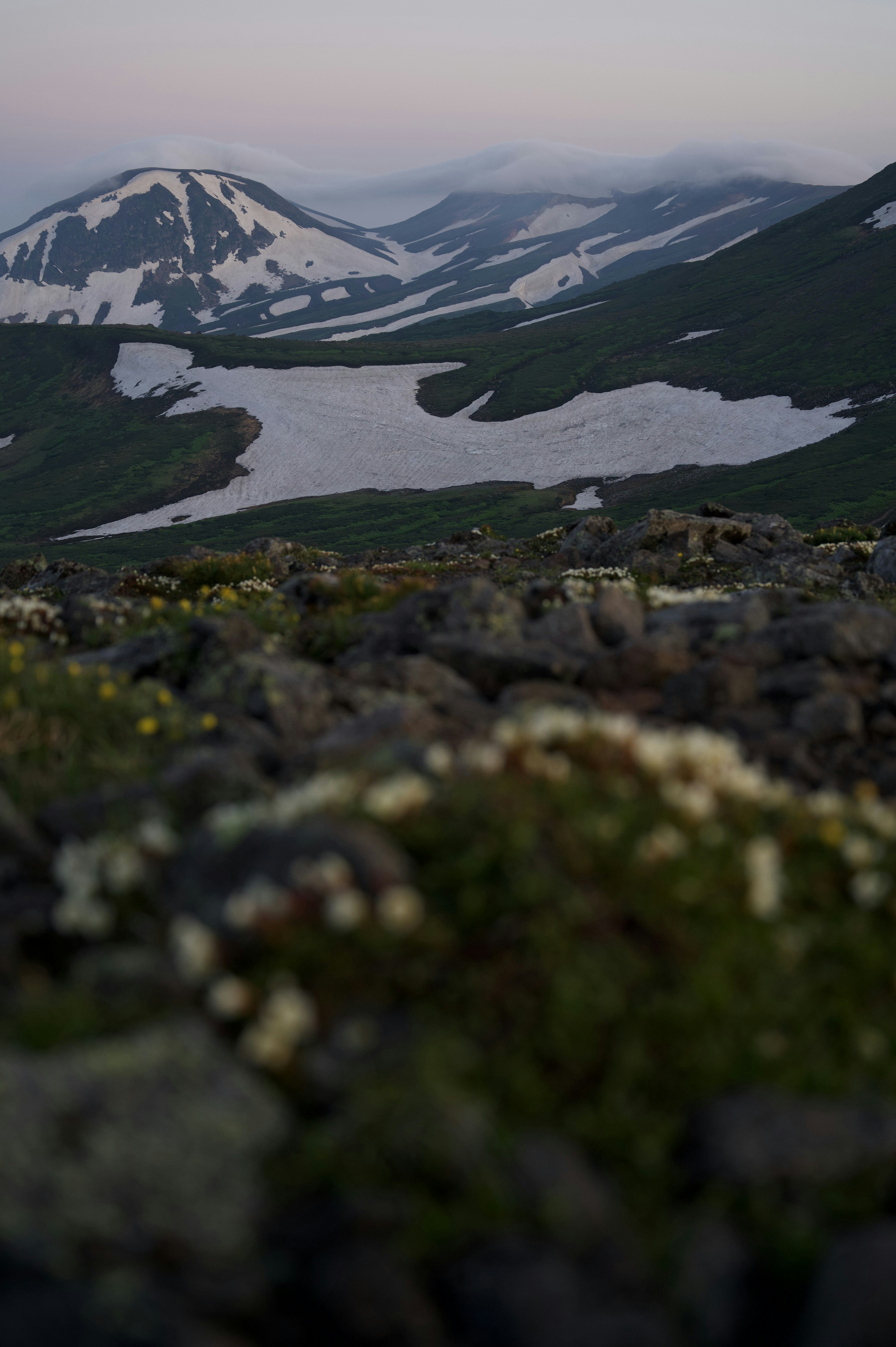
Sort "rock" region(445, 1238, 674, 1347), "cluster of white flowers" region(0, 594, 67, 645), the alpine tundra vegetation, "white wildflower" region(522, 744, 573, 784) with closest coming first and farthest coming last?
"rock" region(445, 1238, 674, 1347) → the alpine tundra vegetation → "white wildflower" region(522, 744, 573, 784) → "cluster of white flowers" region(0, 594, 67, 645)

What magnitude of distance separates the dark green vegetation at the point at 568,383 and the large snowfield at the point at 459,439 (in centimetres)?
363

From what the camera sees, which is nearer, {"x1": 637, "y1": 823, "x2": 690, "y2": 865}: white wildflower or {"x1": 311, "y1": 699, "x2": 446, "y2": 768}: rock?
{"x1": 637, "y1": 823, "x2": 690, "y2": 865}: white wildflower

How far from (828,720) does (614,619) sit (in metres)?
3.16

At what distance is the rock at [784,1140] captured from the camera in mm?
3172

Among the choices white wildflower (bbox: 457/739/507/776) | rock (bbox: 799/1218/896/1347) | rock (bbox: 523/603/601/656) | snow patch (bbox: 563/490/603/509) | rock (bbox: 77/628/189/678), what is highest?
rock (bbox: 77/628/189/678)

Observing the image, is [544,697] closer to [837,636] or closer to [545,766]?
[545,766]

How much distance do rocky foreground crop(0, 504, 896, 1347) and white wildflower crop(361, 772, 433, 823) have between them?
0.03 meters

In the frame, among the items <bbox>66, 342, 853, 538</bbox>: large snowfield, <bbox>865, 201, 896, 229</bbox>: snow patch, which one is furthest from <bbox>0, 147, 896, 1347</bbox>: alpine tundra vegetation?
<bbox>865, 201, 896, 229</bbox>: snow patch

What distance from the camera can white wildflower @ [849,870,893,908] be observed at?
460 cm

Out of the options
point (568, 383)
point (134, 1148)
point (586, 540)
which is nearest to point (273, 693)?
point (134, 1148)

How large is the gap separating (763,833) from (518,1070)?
2.30m

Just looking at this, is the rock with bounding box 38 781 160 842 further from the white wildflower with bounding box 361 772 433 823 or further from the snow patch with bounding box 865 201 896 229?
the snow patch with bounding box 865 201 896 229

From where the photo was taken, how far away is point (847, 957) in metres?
4.37

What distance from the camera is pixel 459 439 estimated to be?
96438 millimetres
